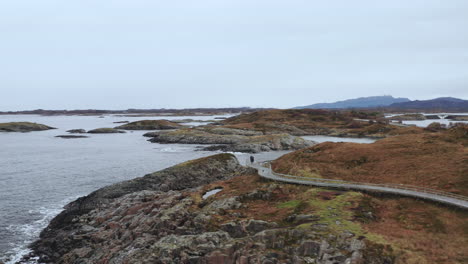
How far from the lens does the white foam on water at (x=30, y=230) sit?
39.4 meters

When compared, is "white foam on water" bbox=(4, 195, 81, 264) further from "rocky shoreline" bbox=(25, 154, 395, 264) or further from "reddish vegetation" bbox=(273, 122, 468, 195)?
"reddish vegetation" bbox=(273, 122, 468, 195)

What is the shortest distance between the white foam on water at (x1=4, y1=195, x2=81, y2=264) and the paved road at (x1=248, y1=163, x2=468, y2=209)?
35.2 meters

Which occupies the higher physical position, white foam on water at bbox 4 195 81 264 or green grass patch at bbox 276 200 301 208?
green grass patch at bbox 276 200 301 208

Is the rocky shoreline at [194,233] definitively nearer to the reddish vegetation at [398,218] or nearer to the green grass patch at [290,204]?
the reddish vegetation at [398,218]

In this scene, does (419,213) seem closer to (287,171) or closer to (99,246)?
(287,171)

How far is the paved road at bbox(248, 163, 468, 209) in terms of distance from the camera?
3684 cm

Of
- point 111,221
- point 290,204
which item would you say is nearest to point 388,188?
point 290,204

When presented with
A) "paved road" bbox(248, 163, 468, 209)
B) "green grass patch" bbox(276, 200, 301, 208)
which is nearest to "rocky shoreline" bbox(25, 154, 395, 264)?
"green grass patch" bbox(276, 200, 301, 208)

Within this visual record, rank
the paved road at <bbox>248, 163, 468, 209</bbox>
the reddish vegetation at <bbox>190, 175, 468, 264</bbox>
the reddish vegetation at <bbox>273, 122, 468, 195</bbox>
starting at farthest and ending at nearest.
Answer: the reddish vegetation at <bbox>273, 122, 468, 195</bbox>, the paved road at <bbox>248, 163, 468, 209</bbox>, the reddish vegetation at <bbox>190, 175, 468, 264</bbox>

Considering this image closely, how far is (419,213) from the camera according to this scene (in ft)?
115

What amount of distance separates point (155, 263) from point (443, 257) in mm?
25193

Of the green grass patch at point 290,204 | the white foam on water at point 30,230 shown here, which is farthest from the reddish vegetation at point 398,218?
the white foam on water at point 30,230

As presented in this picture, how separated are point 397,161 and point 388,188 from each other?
1464 centimetres

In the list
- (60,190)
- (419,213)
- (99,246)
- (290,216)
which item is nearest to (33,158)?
(60,190)
